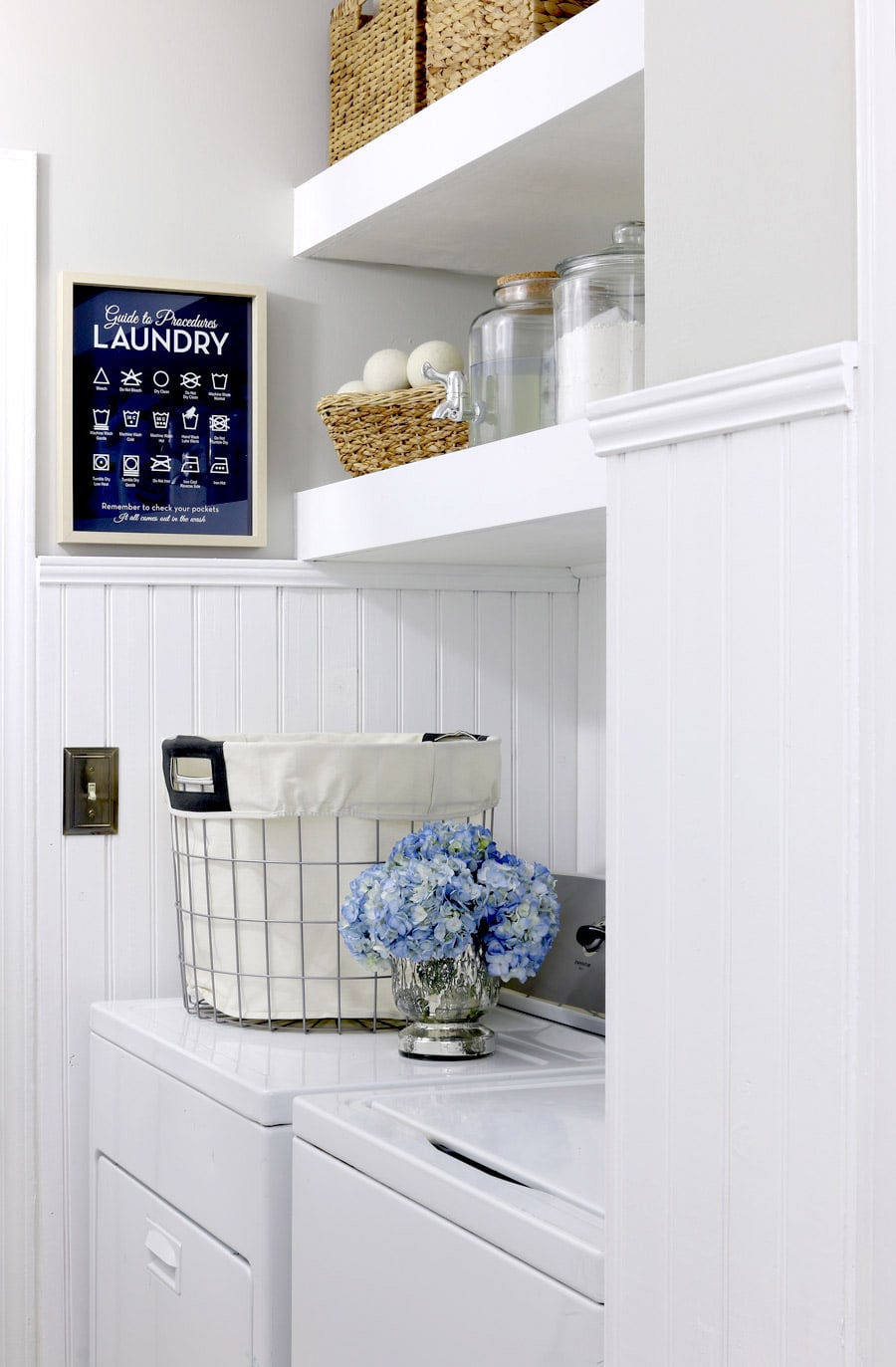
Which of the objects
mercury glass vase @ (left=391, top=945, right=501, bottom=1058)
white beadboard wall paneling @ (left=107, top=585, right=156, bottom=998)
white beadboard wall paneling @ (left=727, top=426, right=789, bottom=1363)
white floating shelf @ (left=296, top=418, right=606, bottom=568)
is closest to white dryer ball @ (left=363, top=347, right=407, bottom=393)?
white floating shelf @ (left=296, top=418, right=606, bottom=568)

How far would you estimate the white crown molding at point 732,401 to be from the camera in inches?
31.6

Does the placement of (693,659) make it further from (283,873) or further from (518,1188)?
(283,873)

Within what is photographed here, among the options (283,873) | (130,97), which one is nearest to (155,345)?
(130,97)

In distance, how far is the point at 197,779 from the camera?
5.72ft

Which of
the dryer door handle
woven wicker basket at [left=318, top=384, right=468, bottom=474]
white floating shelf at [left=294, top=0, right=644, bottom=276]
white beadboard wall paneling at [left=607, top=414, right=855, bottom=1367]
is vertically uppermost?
white floating shelf at [left=294, top=0, right=644, bottom=276]

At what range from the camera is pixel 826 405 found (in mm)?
808

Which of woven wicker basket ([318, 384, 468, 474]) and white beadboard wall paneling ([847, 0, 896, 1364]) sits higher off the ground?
woven wicker basket ([318, 384, 468, 474])

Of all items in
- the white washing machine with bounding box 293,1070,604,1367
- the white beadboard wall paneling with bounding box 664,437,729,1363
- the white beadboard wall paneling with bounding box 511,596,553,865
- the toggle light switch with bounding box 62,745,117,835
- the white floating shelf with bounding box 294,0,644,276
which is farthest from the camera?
the white beadboard wall paneling with bounding box 511,596,553,865

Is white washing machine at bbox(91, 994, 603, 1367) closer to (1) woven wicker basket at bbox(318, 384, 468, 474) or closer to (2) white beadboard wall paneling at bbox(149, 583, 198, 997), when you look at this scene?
(2) white beadboard wall paneling at bbox(149, 583, 198, 997)

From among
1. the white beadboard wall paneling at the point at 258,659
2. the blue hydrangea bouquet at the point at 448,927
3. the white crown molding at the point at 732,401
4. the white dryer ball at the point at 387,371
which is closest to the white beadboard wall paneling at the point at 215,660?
the white beadboard wall paneling at the point at 258,659

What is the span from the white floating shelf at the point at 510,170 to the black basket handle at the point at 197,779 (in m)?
0.69

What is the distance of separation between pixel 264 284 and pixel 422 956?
1.00 meters

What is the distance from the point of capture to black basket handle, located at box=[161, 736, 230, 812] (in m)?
1.71

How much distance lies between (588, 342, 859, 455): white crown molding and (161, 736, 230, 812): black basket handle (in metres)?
0.85
